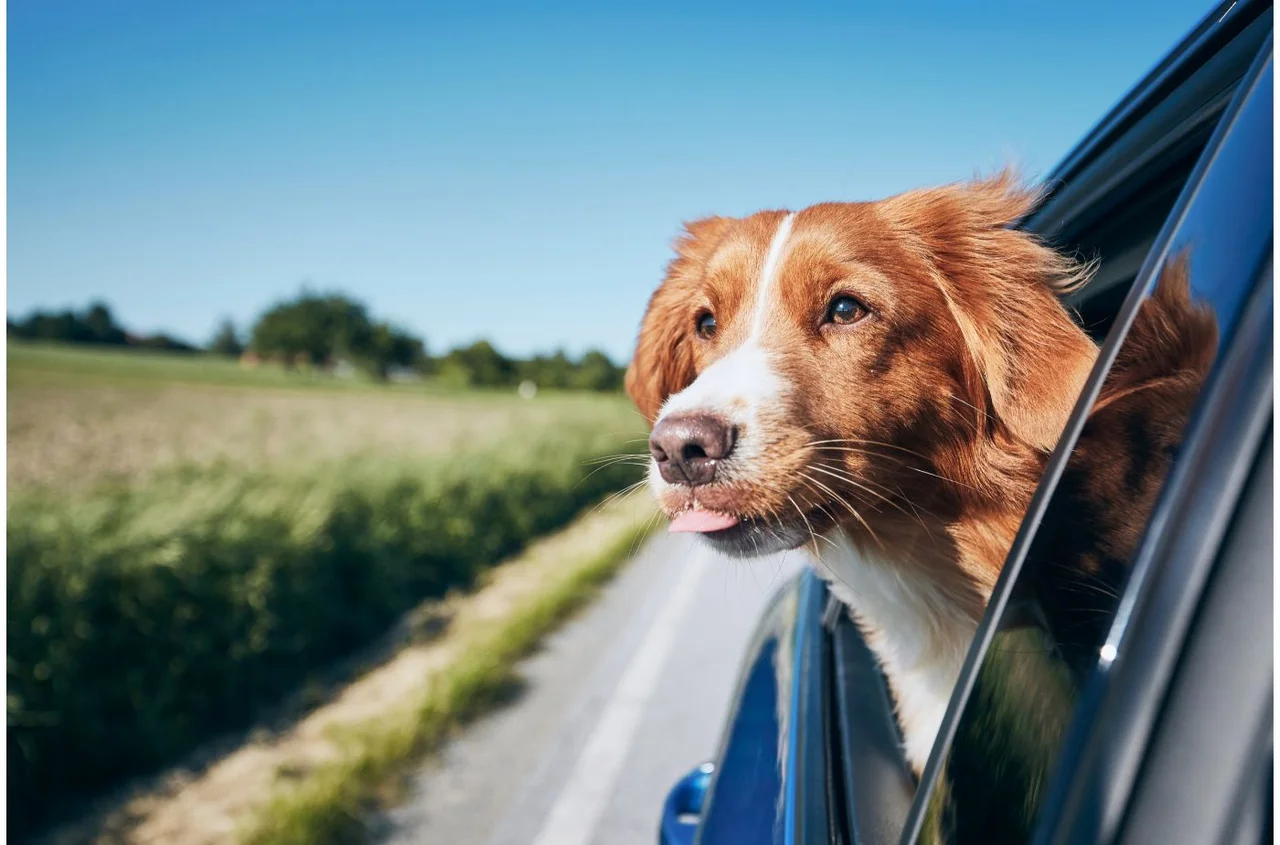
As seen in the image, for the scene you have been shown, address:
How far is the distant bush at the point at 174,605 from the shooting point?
4777 millimetres

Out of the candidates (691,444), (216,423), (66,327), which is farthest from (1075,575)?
(66,327)

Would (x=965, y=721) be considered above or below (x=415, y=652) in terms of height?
above

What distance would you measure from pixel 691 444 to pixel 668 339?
86 centimetres

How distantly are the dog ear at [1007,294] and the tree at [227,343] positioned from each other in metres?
124

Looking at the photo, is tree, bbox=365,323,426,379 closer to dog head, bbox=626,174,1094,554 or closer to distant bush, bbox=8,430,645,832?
distant bush, bbox=8,430,645,832

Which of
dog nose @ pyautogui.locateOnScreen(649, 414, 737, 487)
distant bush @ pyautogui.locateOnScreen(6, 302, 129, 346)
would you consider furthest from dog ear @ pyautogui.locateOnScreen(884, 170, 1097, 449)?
distant bush @ pyautogui.locateOnScreen(6, 302, 129, 346)

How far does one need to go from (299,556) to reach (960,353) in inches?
249

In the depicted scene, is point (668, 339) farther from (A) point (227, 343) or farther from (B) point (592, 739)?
(A) point (227, 343)

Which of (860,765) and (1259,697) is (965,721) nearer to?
(1259,697)

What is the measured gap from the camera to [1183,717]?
741 mm

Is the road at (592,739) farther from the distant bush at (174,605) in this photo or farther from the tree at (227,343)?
the tree at (227,343)

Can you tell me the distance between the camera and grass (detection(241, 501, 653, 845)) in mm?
4262

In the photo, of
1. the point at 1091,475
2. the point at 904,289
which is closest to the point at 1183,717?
the point at 1091,475

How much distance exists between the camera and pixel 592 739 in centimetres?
555
